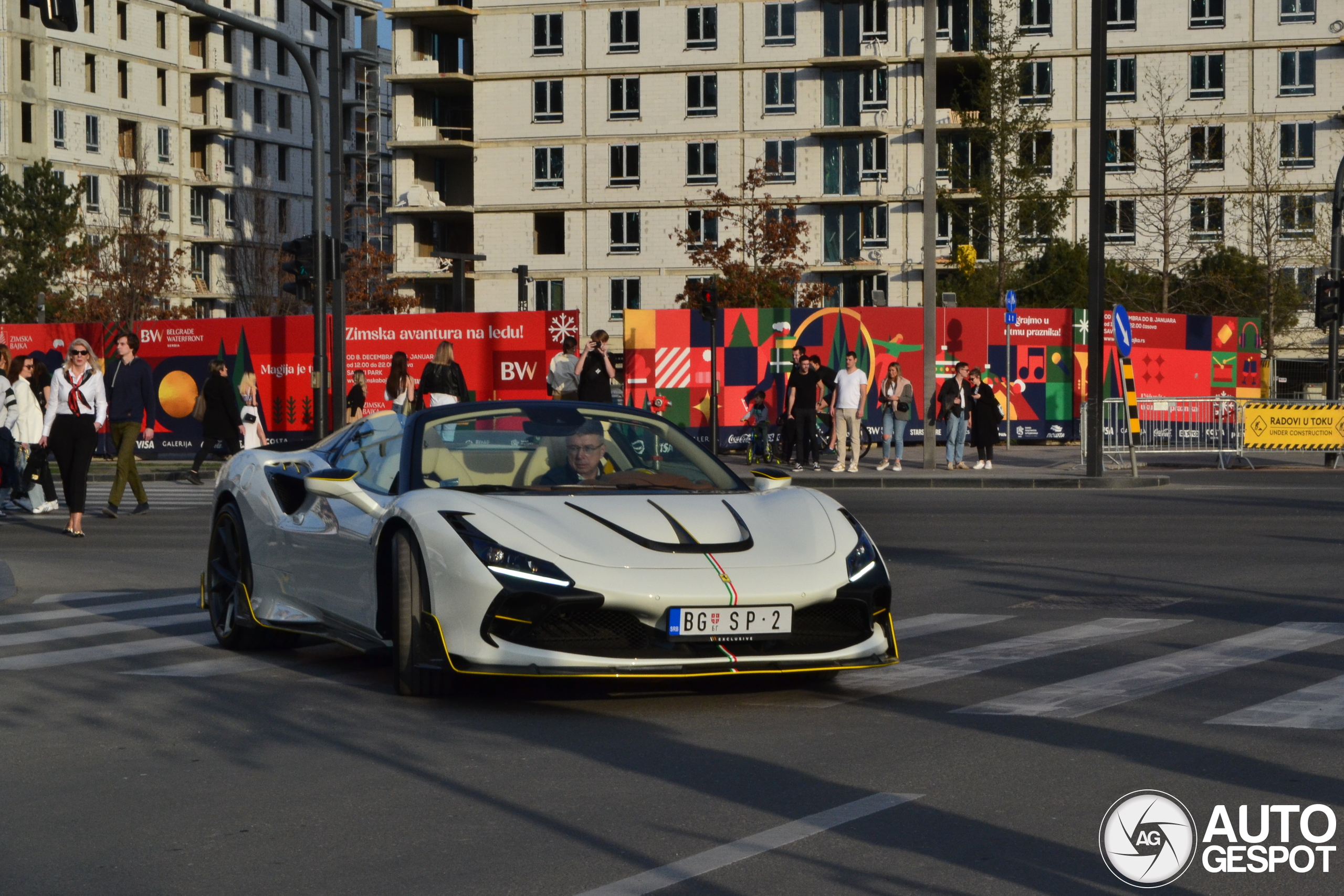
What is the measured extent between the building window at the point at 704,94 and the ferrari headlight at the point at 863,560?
64.1m

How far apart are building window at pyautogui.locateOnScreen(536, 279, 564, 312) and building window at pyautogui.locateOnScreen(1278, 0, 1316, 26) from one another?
29505 mm

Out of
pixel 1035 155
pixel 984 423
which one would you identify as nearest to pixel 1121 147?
pixel 1035 155

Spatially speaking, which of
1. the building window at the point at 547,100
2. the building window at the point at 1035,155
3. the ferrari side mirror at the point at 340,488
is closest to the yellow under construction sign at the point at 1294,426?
→ the ferrari side mirror at the point at 340,488

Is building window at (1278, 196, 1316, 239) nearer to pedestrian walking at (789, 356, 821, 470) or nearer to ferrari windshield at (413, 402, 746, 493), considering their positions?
pedestrian walking at (789, 356, 821, 470)

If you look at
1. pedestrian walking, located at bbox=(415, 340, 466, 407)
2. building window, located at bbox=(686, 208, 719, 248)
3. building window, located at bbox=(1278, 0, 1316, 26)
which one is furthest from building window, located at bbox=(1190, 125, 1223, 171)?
pedestrian walking, located at bbox=(415, 340, 466, 407)

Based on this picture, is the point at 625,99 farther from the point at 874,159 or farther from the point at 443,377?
the point at 443,377

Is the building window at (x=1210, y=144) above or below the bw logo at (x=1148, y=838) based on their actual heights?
above

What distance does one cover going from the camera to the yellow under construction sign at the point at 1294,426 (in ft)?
94.5

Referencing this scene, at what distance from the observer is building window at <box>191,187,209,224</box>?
92.4 meters

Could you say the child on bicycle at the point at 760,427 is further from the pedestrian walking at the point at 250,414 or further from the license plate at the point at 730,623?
the license plate at the point at 730,623

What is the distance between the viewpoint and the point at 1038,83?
6869 cm

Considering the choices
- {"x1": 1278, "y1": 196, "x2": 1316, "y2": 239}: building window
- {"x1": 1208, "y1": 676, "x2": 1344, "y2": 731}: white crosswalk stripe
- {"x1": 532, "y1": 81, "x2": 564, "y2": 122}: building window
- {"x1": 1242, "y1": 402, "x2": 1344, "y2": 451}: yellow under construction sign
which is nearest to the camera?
{"x1": 1208, "y1": 676, "x2": 1344, "y2": 731}: white crosswalk stripe

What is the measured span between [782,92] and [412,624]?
6454 cm

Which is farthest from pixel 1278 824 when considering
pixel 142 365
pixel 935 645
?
pixel 142 365
